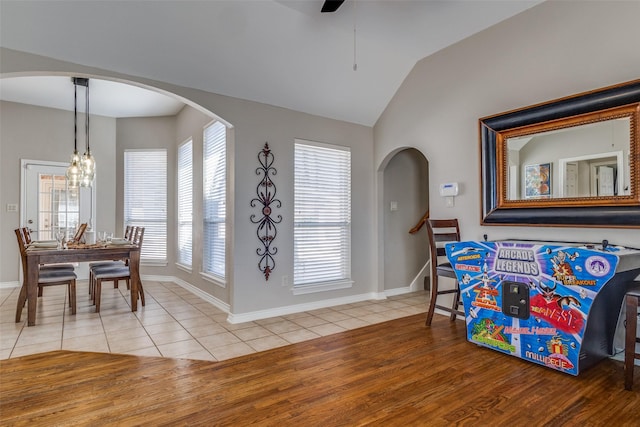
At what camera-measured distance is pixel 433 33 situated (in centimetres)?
364

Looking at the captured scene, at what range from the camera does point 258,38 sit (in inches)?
130

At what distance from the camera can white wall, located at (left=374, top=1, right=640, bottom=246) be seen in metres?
2.70

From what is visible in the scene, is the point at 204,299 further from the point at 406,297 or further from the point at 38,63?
the point at 38,63

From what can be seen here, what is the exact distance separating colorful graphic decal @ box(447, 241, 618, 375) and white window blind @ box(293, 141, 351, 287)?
1.81 m

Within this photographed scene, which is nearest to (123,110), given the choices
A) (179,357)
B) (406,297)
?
(179,357)

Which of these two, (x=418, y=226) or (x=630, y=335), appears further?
(x=418, y=226)

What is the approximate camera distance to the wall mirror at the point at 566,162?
2.60m

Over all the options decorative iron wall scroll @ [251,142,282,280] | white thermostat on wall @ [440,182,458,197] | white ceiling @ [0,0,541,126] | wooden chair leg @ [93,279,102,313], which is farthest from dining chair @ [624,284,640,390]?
wooden chair leg @ [93,279,102,313]

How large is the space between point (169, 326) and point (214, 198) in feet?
5.99

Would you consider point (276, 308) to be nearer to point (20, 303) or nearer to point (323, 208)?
point (323, 208)

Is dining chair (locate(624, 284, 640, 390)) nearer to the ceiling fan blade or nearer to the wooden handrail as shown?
the ceiling fan blade

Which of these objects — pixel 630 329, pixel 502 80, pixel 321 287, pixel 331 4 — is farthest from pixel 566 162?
pixel 321 287

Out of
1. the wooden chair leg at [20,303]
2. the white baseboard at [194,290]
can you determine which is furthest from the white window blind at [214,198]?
the wooden chair leg at [20,303]

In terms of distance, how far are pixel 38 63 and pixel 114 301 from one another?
10.2ft
